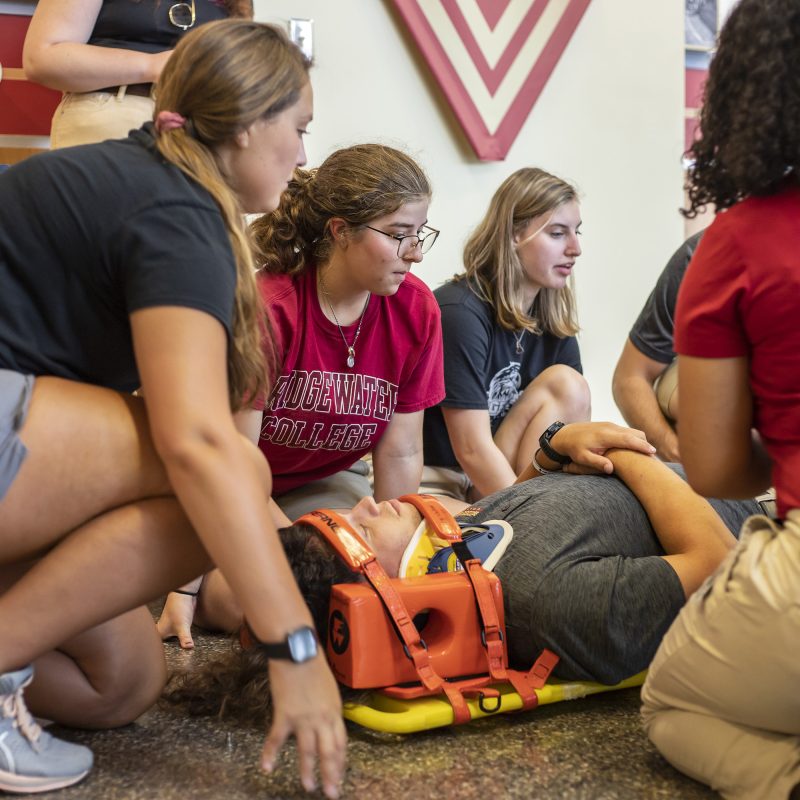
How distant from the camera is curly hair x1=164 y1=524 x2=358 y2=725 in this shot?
1320 millimetres

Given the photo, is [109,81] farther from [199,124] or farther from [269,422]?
[199,124]

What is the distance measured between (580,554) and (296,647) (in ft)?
1.81

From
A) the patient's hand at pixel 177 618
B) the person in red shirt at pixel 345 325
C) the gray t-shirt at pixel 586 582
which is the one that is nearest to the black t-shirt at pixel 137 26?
the person in red shirt at pixel 345 325

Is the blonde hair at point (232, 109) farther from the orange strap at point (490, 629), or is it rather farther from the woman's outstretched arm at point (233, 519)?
the orange strap at point (490, 629)

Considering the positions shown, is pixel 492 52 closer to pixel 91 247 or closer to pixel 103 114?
pixel 103 114

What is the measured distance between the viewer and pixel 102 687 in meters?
1.28

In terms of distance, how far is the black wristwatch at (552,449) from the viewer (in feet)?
5.47

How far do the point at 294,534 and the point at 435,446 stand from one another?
112 cm

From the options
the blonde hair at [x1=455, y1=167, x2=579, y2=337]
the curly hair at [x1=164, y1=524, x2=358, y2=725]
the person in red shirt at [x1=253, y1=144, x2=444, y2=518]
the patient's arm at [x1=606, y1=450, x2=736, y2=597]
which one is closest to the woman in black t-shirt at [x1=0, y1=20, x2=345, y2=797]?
the curly hair at [x1=164, y1=524, x2=358, y2=725]

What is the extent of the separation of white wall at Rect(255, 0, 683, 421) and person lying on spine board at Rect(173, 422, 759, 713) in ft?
5.25

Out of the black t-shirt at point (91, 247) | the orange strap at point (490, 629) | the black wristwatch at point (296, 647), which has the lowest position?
the orange strap at point (490, 629)

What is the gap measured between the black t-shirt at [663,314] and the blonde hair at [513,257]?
0.61 ft

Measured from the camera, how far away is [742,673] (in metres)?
1.05

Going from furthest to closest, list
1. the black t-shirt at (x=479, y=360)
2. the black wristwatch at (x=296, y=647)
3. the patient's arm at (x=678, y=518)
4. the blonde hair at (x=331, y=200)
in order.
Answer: the black t-shirt at (x=479, y=360), the blonde hair at (x=331, y=200), the patient's arm at (x=678, y=518), the black wristwatch at (x=296, y=647)
